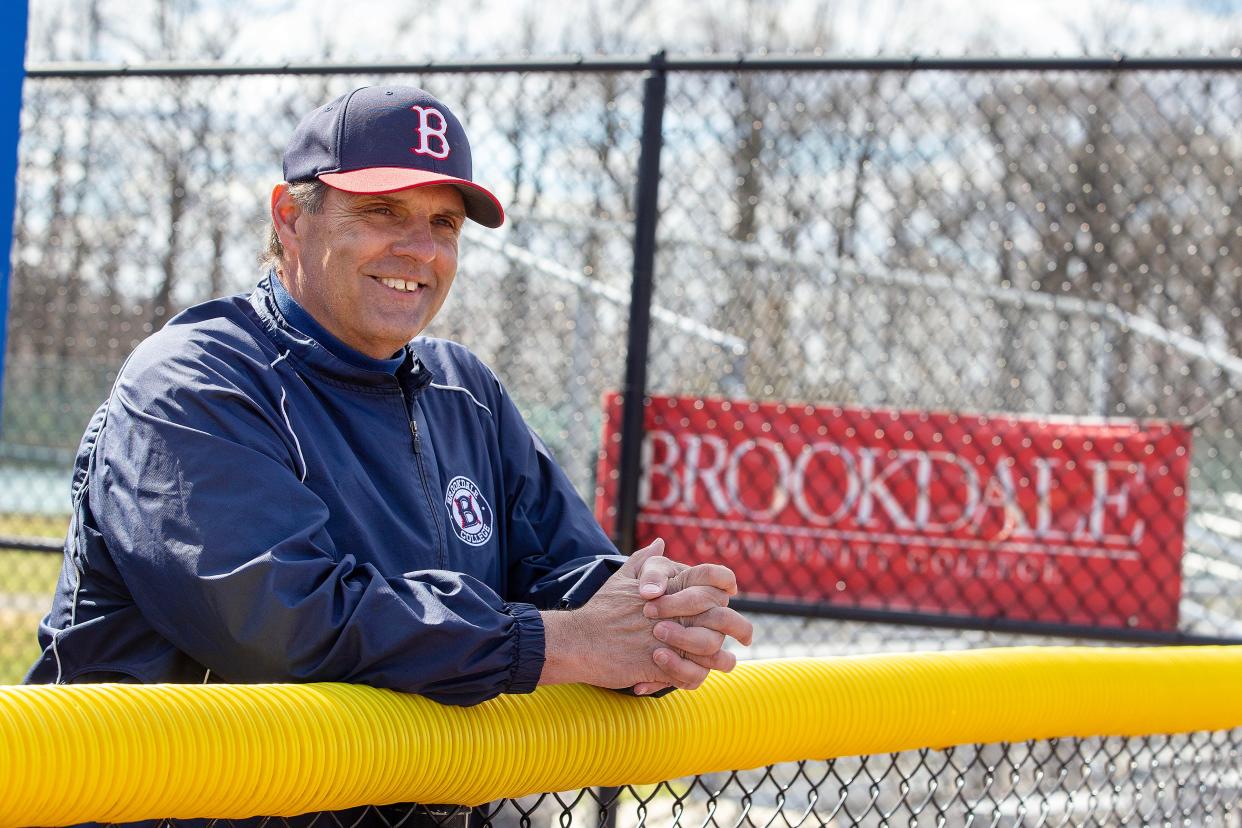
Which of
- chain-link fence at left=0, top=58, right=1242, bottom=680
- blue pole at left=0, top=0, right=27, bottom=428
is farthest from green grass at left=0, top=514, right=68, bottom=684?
blue pole at left=0, top=0, right=27, bottom=428

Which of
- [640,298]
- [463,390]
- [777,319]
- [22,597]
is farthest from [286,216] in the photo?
[22,597]

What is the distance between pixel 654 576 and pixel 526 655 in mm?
237

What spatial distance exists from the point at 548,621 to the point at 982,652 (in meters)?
0.71

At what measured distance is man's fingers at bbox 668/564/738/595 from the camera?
1730mm

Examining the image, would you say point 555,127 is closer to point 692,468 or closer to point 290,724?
point 692,468

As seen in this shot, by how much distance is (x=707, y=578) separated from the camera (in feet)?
5.70

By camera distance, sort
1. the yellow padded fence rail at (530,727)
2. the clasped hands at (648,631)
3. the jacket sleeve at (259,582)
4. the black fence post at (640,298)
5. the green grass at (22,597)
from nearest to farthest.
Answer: the yellow padded fence rail at (530,727) → the jacket sleeve at (259,582) → the clasped hands at (648,631) → the black fence post at (640,298) → the green grass at (22,597)

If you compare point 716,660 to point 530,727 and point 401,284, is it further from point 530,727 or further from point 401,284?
point 401,284

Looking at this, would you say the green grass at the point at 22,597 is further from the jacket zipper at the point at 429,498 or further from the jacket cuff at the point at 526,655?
the jacket cuff at the point at 526,655

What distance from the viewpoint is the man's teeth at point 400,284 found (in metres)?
2.02

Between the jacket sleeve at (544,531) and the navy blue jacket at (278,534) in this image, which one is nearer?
the navy blue jacket at (278,534)

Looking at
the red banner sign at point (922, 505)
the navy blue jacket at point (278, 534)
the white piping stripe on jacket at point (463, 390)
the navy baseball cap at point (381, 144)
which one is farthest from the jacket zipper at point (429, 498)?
the red banner sign at point (922, 505)

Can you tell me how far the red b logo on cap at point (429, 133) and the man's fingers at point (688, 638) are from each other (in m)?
0.86

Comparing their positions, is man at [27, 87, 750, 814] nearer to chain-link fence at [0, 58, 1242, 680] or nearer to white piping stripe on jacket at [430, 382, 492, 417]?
white piping stripe on jacket at [430, 382, 492, 417]
